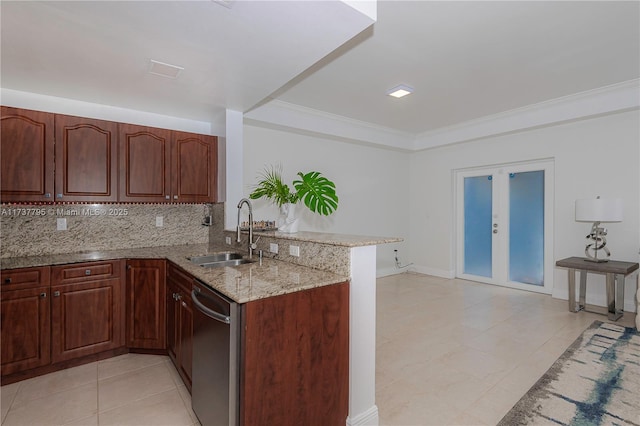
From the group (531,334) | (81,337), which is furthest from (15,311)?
(531,334)

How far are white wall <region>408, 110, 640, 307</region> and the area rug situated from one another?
159 centimetres

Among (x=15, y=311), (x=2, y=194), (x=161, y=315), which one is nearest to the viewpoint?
(x=15, y=311)

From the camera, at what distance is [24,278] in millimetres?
2434

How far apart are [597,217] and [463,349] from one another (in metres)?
2.42

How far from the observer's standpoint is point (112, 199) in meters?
3.07

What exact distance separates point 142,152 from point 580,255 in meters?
5.75

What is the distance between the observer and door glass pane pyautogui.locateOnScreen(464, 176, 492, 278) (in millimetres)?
5500

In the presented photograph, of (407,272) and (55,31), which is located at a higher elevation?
(55,31)

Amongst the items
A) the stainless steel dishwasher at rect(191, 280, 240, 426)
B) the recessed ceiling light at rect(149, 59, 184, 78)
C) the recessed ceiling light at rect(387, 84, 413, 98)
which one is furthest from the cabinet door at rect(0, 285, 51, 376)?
the recessed ceiling light at rect(387, 84, 413, 98)

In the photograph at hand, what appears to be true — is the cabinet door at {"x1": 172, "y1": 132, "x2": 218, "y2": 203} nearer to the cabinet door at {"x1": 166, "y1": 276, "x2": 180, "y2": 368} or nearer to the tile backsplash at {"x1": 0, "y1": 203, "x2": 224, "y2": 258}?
the tile backsplash at {"x1": 0, "y1": 203, "x2": 224, "y2": 258}

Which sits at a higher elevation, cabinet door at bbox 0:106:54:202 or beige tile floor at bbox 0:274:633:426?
cabinet door at bbox 0:106:54:202

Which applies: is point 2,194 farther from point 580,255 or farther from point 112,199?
point 580,255

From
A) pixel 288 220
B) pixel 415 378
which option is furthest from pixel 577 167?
pixel 288 220

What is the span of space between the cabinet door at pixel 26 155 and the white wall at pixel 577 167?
5.80 meters
